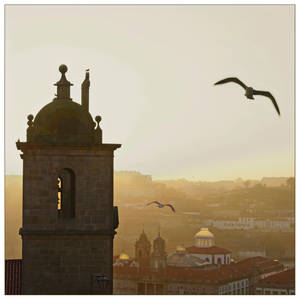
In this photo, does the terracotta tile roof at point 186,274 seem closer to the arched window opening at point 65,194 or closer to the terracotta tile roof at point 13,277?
the terracotta tile roof at point 13,277

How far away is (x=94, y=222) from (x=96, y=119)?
312cm

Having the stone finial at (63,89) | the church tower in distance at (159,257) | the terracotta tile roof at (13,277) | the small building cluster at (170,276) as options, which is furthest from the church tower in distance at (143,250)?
the stone finial at (63,89)

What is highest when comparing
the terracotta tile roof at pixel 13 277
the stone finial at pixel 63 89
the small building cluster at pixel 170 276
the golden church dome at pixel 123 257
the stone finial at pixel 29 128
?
the stone finial at pixel 63 89

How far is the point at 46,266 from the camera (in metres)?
23.1

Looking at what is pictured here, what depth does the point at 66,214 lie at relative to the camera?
78.4ft

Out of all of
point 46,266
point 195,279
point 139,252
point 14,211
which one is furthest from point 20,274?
point 139,252

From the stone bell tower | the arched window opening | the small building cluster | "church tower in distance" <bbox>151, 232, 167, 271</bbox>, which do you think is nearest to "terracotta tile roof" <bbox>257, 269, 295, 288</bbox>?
the small building cluster

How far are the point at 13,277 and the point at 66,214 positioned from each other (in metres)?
3.28

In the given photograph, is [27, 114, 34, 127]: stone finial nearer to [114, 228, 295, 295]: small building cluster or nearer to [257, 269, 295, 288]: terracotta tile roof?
[257, 269, 295, 288]: terracotta tile roof

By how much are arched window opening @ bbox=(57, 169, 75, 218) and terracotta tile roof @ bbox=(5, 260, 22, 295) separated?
3001 mm

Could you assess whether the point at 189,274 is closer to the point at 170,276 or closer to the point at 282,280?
the point at 170,276

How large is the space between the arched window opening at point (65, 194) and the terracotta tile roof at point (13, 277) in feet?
9.84

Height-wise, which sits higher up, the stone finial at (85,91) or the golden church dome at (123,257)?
the stone finial at (85,91)

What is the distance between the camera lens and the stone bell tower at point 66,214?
23.1 metres
